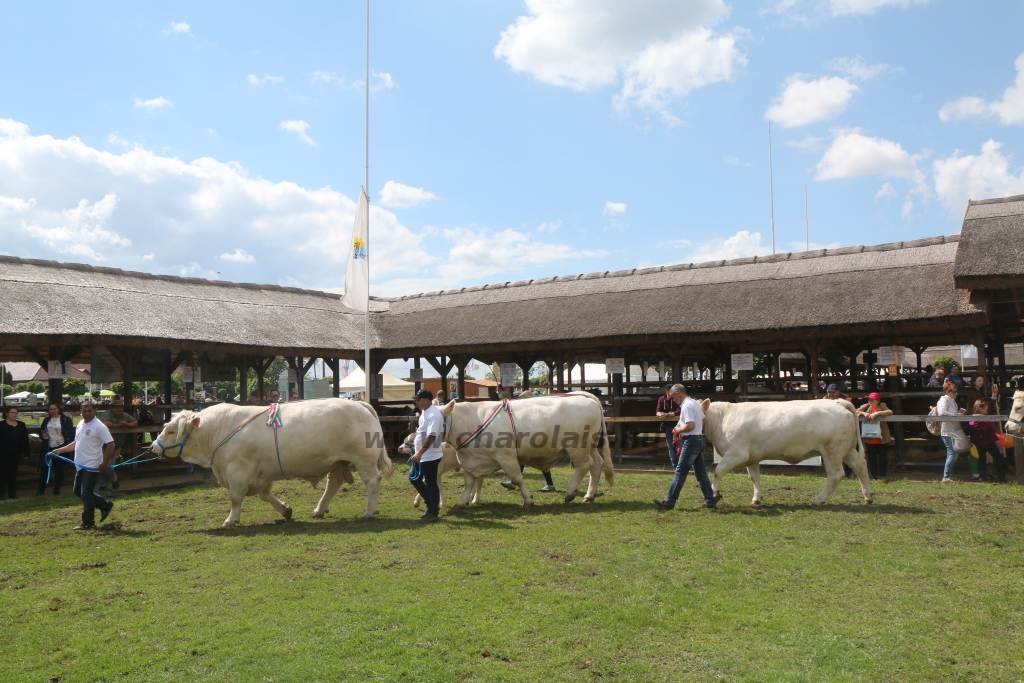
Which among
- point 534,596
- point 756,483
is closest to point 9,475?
point 534,596

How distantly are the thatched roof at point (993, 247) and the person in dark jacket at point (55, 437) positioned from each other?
15.5 meters

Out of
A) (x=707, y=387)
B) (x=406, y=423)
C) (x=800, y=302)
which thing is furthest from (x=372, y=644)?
(x=707, y=387)

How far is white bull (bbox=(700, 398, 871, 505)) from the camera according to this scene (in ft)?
32.9

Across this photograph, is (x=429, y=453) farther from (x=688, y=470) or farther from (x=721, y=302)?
(x=721, y=302)

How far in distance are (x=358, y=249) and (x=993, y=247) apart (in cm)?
1276

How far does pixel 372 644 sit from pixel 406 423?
14.6 metres

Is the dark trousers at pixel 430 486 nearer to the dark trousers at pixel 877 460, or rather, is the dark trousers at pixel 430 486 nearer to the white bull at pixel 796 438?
the white bull at pixel 796 438

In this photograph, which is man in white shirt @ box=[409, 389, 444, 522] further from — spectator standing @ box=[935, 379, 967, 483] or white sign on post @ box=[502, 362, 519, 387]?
white sign on post @ box=[502, 362, 519, 387]

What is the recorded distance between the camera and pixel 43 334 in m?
14.2

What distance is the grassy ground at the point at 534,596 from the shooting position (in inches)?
187

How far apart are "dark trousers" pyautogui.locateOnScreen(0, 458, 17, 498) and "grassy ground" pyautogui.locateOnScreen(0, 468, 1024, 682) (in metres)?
3.76

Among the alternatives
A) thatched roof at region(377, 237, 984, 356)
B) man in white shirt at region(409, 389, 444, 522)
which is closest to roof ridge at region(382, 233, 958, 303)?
thatched roof at region(377, 237, 984, 356)

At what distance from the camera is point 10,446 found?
42.7 ft

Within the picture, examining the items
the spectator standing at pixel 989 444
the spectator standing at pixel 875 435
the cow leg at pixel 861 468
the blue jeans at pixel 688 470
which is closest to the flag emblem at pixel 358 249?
the blue jeans at pixel 688 470
